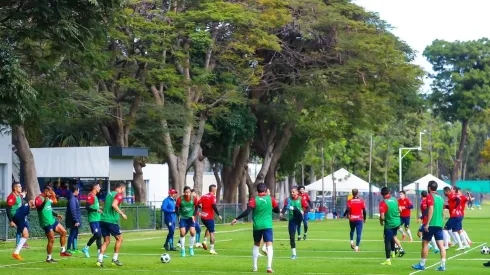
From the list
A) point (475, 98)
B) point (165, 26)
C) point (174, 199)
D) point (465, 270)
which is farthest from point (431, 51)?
point (465, 270)

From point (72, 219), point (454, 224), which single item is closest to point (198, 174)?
point (72, 219)

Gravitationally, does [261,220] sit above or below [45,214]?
below

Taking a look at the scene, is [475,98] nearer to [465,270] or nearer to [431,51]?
[431,51]

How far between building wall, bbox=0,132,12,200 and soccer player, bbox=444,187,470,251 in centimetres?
2440

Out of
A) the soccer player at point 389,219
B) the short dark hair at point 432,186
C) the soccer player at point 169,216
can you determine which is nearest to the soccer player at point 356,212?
the soccer player at point 389,219

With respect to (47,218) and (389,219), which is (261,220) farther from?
(47,218)

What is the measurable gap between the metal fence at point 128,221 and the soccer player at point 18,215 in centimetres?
977

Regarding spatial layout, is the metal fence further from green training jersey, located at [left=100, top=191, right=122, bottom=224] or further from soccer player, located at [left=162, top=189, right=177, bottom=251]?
green training jersey, located at [left=100, top=191, right=122, bottom=224]

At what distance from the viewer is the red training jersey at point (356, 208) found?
28000mm

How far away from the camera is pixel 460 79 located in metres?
83.1

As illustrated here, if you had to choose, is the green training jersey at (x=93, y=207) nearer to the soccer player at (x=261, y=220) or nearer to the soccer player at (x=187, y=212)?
the soccer player at (x=187, y=212)

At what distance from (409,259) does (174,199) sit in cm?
789

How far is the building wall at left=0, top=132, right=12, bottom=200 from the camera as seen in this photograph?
4531 centimetres

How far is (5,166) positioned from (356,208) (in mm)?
23040
